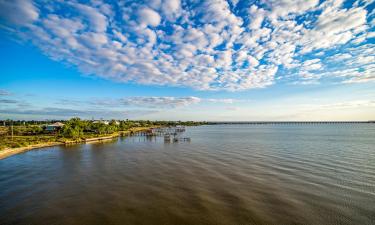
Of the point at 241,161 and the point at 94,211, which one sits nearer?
the point at 94,211

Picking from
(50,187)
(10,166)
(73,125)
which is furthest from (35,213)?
(73,125)

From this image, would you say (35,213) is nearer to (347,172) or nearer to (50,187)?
(50,187)

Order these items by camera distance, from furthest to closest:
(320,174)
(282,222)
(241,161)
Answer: (241,161) < (320,174) < (282,222)

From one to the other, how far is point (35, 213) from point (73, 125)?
6859cm

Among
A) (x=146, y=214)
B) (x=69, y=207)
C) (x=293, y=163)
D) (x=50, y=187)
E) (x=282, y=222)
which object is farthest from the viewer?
(x=293, y=163)

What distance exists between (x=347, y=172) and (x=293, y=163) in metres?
7.07

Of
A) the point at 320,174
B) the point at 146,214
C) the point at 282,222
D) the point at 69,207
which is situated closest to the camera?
the point at 282,222

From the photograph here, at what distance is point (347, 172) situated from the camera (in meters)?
26.0

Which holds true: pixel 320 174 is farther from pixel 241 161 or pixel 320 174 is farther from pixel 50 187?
pixel 50 187

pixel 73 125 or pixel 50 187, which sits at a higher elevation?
pixel 73 125

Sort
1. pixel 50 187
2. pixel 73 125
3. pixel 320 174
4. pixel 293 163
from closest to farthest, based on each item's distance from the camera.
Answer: pixel 50 187 < pixel 320 174 < pixel 293 163 < pixel 73 125

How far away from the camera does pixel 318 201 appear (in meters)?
17.5

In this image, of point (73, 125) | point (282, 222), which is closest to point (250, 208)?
point (282, 222)

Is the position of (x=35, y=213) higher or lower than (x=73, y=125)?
lower
